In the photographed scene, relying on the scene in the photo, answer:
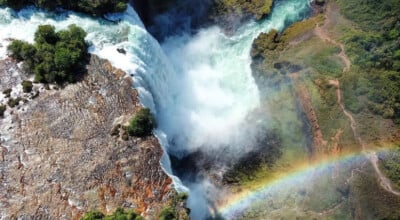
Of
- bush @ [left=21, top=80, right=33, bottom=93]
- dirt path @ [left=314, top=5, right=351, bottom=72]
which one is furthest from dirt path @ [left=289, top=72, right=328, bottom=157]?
bush @ [left=21, top=80, right=33, bottom=93]

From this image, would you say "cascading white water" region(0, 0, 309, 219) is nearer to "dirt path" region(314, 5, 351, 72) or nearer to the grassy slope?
the grassy slope

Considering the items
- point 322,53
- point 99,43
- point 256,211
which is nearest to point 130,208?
point 256,211

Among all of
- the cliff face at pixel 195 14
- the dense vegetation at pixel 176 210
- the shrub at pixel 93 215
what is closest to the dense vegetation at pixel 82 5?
the cliff face at pixel 195 14

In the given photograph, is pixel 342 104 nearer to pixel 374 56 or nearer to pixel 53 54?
pixel 374 56

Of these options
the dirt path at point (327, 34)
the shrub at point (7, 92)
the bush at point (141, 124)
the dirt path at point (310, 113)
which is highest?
the shrub at point (7, 92)

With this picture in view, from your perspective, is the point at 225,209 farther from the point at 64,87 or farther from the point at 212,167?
the point at 64,87

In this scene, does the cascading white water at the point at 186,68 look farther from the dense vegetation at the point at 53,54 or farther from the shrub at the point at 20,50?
the dense vegetation at the point at 53,54

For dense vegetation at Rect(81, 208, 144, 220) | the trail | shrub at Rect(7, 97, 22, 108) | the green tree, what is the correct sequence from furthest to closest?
1. the trail
2. the green tree
3. shrub at Rect(7, 97, 22, 108)
4. dense vegetation at Rect(81, 208, 144, 220)

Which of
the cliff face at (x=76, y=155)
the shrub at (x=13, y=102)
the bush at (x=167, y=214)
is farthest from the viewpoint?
the shrub at (x=13, y=102)
